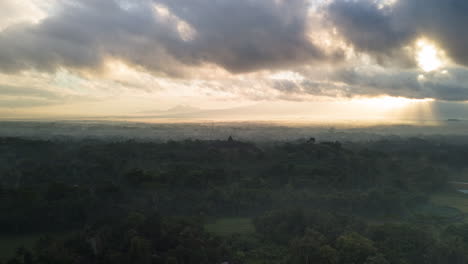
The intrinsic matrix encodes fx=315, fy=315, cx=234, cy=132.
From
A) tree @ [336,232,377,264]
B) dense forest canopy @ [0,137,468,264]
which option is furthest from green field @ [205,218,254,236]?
tree @ [336,232,377,264]

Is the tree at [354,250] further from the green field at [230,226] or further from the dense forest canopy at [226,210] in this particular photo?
the green field at [230,226]

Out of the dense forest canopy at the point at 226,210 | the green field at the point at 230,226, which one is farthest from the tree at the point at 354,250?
the green field at the point at 230,226

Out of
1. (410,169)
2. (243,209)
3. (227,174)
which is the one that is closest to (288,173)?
(227,174)

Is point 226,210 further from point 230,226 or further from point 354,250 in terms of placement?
point 354,250

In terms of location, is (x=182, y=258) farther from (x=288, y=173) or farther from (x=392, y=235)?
(x=288, y=173)

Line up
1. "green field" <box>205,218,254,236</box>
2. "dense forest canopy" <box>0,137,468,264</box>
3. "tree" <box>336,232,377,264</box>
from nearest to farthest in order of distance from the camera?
"tree" <box>336,232,377,264</box>, "dense forest canopy" <box>0,137,468,264</box>, "green field" <box>205,218,254,236</box>

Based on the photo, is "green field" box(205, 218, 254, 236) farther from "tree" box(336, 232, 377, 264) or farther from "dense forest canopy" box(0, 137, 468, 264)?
"tree" box(336, 232, 377, 264)
